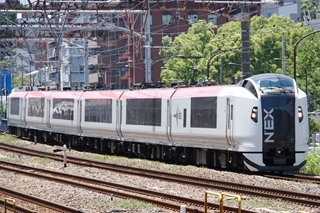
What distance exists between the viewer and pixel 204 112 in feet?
85.9

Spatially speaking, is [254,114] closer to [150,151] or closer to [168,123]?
[168,123]

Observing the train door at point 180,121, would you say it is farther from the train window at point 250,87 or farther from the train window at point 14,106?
the train window at point 14,106

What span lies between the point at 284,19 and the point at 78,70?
50925 mm

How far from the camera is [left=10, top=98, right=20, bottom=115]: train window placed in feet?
174

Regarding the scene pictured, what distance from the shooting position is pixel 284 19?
2911 inches

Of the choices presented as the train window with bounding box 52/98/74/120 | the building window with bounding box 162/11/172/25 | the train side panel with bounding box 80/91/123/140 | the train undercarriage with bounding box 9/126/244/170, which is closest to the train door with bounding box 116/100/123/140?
the train side panel with bounding box 80/91/123/140

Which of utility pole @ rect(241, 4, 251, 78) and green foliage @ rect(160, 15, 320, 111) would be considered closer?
utility pole @ rect(241, 4, 251, 78)

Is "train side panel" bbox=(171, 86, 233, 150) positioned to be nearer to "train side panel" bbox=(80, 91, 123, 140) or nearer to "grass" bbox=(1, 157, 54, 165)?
"grass" bbox=(1, 157, 54, 165)

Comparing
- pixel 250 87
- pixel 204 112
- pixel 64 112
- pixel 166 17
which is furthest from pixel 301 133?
pixel 166 17

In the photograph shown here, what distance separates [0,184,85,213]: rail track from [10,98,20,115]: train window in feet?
106

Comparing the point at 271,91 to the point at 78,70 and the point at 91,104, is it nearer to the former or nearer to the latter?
the point at 91,104

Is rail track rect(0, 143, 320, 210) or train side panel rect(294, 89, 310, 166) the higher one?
train side panel rect(294, 89, 310, 166)

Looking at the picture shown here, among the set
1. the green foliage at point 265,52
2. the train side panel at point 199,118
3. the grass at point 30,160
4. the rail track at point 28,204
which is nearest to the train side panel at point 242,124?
the train side panel at point 199,118

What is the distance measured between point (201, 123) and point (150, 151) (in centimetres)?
661
